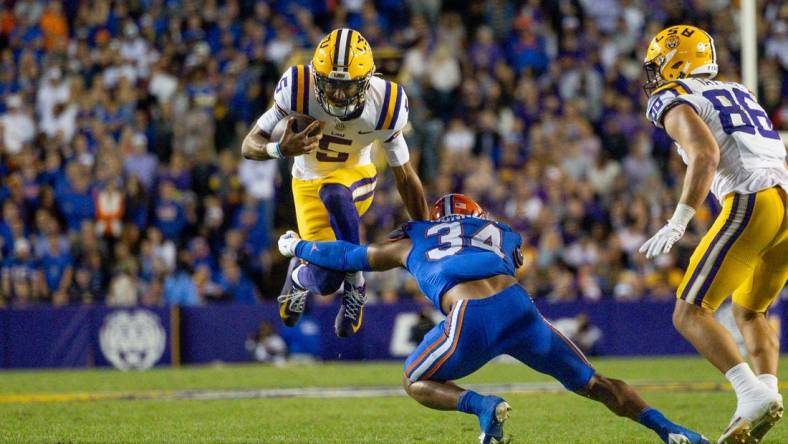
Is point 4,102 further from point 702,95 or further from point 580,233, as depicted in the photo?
point 702,95

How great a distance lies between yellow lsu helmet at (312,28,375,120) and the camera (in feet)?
22.2

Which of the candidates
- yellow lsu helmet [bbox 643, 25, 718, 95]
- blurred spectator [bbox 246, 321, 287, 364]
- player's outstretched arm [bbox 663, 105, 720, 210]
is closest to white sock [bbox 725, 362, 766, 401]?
player's outstretched arm [bbox 663, 105, 720, 210]

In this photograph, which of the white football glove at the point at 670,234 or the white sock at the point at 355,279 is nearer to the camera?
the white football glove at the point at 670,234

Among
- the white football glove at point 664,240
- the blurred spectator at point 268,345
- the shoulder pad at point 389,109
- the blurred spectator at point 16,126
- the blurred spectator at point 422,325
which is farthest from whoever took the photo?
the blurred spectator at point 16,126

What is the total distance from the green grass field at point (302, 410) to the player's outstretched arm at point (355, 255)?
935 millimetres

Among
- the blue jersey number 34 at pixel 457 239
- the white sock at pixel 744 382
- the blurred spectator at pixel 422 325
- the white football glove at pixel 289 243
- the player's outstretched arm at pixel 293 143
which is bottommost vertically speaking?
the blurred spectator at pixel 422 325

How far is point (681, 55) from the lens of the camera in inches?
242

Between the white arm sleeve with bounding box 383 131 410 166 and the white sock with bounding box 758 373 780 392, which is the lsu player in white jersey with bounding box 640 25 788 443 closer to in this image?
the white sock with bounding box 758 373 780 392

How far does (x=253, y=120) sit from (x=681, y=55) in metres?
9.27

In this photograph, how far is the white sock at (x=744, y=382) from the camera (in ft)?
17.8

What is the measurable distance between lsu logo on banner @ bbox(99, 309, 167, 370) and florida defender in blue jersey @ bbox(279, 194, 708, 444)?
7.70 m

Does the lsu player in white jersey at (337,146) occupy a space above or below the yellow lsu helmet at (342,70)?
below

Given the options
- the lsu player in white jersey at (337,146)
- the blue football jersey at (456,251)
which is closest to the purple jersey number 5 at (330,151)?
the lsu player in white jersey at (337,146)

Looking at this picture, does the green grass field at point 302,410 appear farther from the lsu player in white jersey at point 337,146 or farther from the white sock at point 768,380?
the lsu player in white jersey at point 337,146
